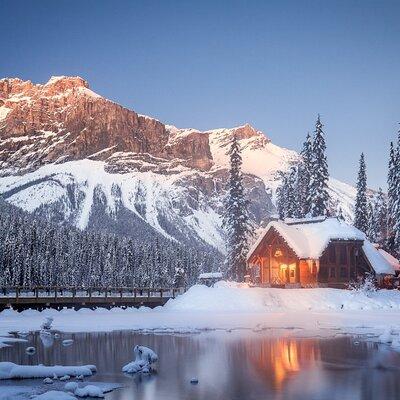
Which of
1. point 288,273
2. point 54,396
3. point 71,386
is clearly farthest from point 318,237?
point 54,396

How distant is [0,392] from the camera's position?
59.3 feet

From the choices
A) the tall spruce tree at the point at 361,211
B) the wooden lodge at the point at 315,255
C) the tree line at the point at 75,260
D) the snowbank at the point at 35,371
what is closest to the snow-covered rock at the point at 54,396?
the snowbank at the point at 35,371

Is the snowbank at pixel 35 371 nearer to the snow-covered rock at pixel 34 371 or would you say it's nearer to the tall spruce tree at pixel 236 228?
the snow-covered rock at pixel 34 371

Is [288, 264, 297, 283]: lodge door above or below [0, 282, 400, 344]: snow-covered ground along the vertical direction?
above

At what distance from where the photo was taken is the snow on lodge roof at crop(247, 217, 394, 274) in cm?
6084

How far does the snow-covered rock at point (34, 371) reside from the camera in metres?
20.7

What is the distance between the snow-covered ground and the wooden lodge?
19.6ft

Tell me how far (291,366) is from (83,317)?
93.1 ft

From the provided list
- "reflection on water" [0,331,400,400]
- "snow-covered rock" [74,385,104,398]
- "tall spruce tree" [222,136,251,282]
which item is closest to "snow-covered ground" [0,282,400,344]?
"reflection on water" [0,331,400,400]

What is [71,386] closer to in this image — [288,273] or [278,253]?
[288,273]

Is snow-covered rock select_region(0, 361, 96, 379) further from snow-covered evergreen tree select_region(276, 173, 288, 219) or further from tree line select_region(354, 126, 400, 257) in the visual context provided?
snow-covered evergreen tree select_region(276, 173, 288, 219)

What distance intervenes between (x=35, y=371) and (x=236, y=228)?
51136 mm

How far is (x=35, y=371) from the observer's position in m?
21.0

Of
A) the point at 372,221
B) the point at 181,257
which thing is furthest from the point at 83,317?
the point at 181,257
